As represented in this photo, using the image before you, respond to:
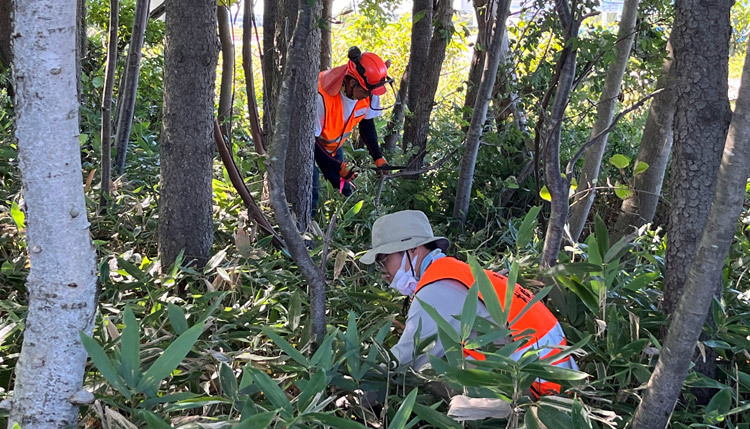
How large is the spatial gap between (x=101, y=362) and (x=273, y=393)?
1.38 ft

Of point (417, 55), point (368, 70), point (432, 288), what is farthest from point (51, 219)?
point (417, 55)

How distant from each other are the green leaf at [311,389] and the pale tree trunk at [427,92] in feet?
11.5

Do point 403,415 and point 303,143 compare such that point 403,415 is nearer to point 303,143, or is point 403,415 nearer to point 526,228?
point 526,228

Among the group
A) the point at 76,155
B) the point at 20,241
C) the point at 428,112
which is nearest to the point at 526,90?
the point at 428,112

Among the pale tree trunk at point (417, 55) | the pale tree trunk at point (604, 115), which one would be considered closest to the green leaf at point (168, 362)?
the pale tree trunk at point (604, 115)

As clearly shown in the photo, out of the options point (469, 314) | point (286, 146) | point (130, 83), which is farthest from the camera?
point (130, 83)

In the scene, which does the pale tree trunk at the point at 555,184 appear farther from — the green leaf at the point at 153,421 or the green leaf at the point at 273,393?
the green leaf at the point at 153,421

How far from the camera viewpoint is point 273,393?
5.68 ft

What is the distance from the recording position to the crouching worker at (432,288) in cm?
218

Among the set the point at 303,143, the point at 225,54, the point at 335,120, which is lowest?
the point at 303,143

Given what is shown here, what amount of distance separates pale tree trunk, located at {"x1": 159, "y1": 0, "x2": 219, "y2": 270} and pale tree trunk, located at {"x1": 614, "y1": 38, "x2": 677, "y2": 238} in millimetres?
2478

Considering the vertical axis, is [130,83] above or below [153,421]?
above

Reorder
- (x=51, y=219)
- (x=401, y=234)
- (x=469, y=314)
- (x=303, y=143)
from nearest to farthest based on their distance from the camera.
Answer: (x=51, y=219), (x=469, y=314), (x=401, y=234), (x=303, y=143)

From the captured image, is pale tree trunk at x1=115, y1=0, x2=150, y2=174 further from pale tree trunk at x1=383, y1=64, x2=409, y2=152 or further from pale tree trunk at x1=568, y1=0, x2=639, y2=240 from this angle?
pale tree trunk at x1=568, y1=0, x2=639, y2=240
